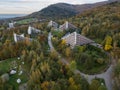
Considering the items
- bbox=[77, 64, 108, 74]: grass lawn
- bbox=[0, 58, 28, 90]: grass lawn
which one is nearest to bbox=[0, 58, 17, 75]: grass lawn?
bbox=[0, 58, 28, 90]: grass lawn

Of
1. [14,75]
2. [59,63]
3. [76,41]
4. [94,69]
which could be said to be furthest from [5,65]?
[94,69]

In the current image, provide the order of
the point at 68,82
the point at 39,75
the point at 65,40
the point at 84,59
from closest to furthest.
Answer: the point at 68,82 → the point at 39,75 → the point at 84,59 → the point at 65,40

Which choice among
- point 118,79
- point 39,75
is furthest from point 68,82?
point 118,79

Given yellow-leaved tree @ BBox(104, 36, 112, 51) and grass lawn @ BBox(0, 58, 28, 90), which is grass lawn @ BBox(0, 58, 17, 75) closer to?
grass lawn @ BBox(0, 58, 28, 90)

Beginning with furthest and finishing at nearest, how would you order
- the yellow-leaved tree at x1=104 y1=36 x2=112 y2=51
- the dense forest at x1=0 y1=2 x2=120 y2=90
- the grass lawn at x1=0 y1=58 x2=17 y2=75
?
the yellow-leaved tree at x1=104 y1=36 x2=112 y2=51 < the grass lawn at x1=0 y1=58 x2=17 y2=75 < the dense forest at x1=0 y1=2 x2=120 y2=90

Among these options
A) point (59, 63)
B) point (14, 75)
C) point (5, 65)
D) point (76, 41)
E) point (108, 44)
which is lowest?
point (14, 75)

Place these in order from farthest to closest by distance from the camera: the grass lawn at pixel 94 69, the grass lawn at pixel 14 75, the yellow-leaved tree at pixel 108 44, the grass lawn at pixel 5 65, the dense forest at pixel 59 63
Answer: the yellow-leaved tree at pixel 108 44 < the grass lawn at pixel 5 65 < the grass lawn at pixel 94 69 < the grass lawn at pixel 14 75 < the dense forest at pixel 59 63

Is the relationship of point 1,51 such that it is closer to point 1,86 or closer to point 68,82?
point 1,86

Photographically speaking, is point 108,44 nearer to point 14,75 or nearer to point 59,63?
point 59,63

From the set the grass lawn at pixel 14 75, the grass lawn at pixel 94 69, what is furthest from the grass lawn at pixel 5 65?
the grass lawn at pixel 94 69

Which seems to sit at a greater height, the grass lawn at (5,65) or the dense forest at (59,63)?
the dense forest at (59,63)

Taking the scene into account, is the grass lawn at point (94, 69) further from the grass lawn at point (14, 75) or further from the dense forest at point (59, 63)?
the grass lawn at point (14, 75)
